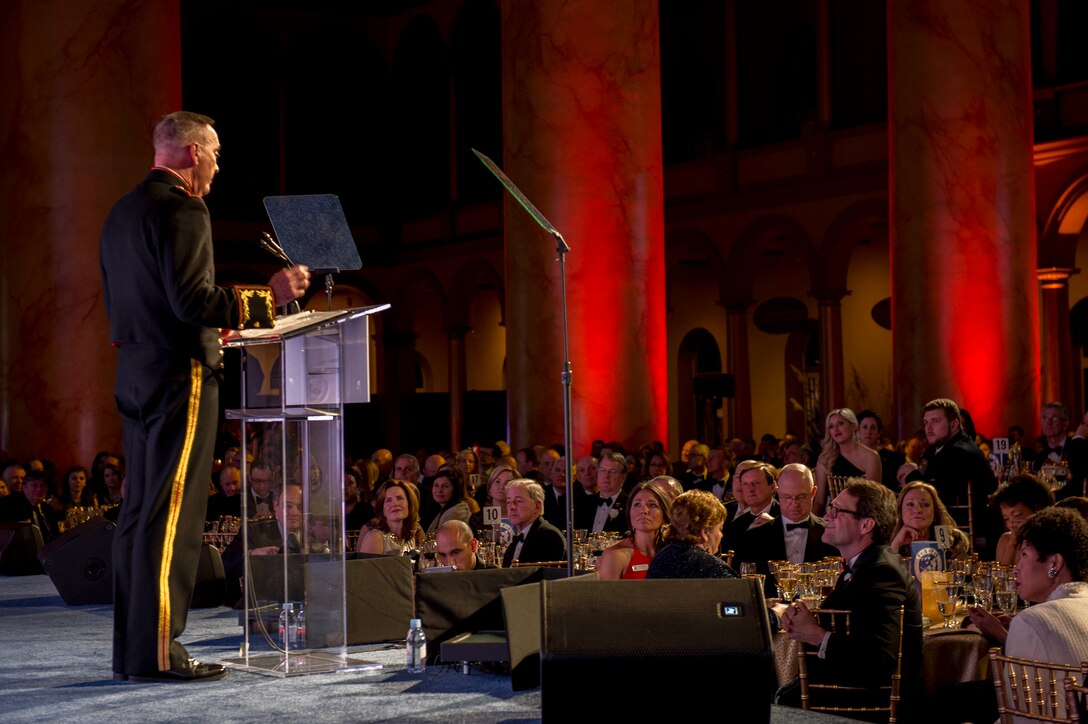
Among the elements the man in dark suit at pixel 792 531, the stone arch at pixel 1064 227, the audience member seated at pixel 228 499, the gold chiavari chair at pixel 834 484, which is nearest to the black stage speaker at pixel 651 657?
the man in dark suit at pixel 792 531

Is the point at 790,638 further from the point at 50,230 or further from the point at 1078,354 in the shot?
the point at 1078,354

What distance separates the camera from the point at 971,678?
5207 mm

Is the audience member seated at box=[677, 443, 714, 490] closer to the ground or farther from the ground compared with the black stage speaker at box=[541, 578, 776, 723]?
farther from the ground

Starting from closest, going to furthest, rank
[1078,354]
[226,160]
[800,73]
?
[1078,354], [800,73], [226,160]

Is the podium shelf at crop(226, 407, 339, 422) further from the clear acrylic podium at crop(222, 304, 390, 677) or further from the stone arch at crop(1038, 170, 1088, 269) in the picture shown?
the stone arch at crop(1038, 170, 1088, 269)

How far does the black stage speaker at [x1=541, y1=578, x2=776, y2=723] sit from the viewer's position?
144 inches

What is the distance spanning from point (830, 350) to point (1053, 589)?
59.3 feet

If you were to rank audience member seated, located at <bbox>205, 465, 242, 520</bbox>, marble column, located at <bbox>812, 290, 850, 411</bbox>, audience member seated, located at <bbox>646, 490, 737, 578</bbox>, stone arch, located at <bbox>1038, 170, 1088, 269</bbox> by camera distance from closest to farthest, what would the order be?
audience member seated, located at <bbox>646, 490, 737, 578</bbox> < audience member seated, located at <bbox>205, 465, 242, 520</bbox> < stone arch, located at <bbox>1038, 170, 1088, 269</bbox> < marble column, located at <bbox>812, 290, 850, 411</bbox>

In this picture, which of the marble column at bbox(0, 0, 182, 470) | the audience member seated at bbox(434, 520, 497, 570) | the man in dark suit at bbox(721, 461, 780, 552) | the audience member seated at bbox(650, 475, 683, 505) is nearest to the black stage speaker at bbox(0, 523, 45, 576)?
the marble column at bbox(0, 0, 182, 470)

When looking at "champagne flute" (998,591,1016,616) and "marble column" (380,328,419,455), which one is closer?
"champagne flute" (998,591,1016,616)

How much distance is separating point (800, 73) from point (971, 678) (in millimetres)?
19712

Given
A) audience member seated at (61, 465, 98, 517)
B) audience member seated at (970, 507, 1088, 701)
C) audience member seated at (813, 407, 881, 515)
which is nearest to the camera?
audience member seated at (970, 507, 1088, 701)

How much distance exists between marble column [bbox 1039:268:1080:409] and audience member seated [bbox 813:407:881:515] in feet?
39.7

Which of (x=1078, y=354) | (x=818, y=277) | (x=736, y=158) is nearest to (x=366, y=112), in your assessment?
(x=736, y=158)
